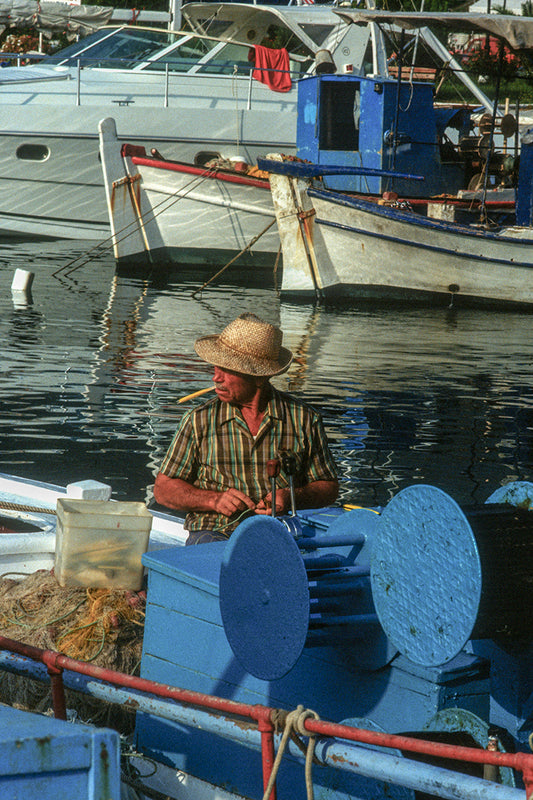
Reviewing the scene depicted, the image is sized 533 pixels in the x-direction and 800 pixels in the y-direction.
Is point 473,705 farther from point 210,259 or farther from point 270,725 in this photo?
point 210,259

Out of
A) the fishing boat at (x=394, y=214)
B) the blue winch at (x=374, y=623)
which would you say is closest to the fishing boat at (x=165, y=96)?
the fishing boat at (x=394, y=214)

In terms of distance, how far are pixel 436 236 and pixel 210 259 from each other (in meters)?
5.05

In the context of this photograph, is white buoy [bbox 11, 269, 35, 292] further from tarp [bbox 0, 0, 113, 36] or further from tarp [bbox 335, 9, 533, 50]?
tarp [bbox 0, 0, 113, 36]

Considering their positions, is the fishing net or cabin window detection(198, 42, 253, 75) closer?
the fishing net

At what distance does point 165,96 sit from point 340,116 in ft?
10.6

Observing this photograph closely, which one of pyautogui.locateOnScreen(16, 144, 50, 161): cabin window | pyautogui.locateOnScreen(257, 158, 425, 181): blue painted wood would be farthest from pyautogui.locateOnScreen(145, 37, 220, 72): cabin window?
pyautogui.locateOnScreen(257, 158, 425, 181): blue painted wood

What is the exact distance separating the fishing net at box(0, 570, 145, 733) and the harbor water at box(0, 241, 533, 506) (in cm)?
311

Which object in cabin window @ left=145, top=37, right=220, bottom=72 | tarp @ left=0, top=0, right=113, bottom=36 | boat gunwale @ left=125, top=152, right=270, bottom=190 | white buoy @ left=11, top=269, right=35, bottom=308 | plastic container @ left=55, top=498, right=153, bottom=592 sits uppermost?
tarp @ left=0, top=0, right=113, bottom=36

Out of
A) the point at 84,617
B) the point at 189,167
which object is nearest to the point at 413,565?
the point at 84,617

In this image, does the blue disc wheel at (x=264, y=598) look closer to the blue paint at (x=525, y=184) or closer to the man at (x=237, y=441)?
the man at (x=237, y=441)

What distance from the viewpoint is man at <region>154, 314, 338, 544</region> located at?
4.15 m

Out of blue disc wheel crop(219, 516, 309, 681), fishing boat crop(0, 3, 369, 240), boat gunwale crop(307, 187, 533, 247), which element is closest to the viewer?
blue disc wheel crop(219, 516, 309, 681)

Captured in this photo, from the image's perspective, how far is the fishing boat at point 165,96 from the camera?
18.7 m

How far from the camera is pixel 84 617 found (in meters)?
4.08
